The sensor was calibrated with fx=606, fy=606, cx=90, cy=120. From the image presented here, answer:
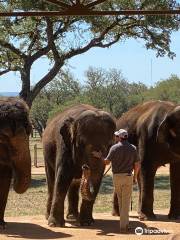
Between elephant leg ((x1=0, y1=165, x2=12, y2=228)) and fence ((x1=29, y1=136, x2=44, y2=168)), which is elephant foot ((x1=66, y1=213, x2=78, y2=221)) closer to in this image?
elephant leg ((x1=0, y1=165, x2=12, y2=228))

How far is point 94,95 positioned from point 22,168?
190ft

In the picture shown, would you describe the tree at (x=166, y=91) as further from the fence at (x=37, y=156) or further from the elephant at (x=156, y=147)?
the elephant at (x=156, y=147)

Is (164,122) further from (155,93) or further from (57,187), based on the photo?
(155,93)

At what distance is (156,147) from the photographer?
12359mm

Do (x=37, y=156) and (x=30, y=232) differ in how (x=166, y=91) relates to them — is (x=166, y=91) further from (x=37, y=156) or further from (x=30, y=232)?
(x=30, y=232)

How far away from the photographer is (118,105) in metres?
67.6

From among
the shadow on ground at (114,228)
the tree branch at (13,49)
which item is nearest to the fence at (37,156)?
the tree branch at (13,49)

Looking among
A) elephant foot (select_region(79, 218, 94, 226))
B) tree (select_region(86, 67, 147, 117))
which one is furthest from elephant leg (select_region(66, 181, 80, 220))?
tree (select_region(86, 67, 147, 117))

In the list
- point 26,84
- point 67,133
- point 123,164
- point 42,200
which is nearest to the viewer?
point 123,164

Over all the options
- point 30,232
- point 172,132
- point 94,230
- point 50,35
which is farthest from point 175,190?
point 50,35

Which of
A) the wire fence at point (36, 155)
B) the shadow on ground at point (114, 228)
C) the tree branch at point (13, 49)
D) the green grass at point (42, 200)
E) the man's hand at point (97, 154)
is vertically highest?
the tree branch at point (13, 49)

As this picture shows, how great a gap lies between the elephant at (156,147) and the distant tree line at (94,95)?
52.2m

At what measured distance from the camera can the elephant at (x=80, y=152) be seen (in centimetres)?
1061

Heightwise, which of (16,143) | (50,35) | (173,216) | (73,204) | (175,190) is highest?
(50,35)
